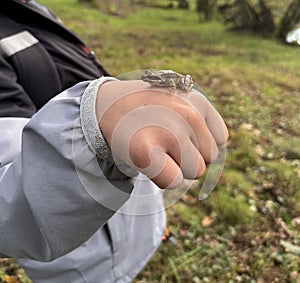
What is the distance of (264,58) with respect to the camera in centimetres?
620

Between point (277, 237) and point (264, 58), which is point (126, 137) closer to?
point (277, 237)

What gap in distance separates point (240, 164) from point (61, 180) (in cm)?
246

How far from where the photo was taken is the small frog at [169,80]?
71 centimetres

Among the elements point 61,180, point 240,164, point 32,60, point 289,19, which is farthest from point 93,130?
point 289,19

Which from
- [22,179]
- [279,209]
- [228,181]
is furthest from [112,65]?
[22,179]

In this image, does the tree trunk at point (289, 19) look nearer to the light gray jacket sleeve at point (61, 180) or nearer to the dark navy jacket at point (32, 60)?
the dark navy jacket at point (32, 60)

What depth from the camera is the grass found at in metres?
2.14

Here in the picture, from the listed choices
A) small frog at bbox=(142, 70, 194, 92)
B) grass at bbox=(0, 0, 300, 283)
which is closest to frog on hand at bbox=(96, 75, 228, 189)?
small frog at bbox=(142, 70, 194, 92)

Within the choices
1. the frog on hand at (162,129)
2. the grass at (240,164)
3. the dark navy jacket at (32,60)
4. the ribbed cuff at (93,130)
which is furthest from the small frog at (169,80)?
the grass at (240,164)

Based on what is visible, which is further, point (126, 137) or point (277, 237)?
point (277, 237)

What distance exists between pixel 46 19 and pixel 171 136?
1.13 m

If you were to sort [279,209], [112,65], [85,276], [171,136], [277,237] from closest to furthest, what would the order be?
[171,136]
[85,276]
[277,237]
[279,209]
[112,65]

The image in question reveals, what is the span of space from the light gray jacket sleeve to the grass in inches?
52.3

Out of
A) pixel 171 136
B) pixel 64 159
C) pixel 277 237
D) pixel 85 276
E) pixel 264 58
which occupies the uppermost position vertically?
pixel 171 136
